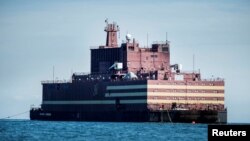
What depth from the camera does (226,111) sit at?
179m

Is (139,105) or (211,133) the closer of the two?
(211,133)

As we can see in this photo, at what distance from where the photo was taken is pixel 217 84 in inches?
7279

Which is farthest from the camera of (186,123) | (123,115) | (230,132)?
(123,115)

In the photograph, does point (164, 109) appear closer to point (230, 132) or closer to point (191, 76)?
point (191, 76)

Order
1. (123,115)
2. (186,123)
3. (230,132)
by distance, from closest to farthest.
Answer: (230,132), (186,123), (123,115)

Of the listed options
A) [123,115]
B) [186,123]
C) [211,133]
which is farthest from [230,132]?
[123,115]

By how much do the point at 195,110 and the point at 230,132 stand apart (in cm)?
12866

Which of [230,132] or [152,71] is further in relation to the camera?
[152,71]

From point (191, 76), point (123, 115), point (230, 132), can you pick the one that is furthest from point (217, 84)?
point (230, 132)

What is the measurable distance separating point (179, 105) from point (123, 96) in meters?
11.5

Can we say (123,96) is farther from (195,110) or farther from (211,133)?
(211,133)

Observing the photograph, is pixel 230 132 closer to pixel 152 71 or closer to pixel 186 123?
pixel 186 123

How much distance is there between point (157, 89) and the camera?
18012 cm

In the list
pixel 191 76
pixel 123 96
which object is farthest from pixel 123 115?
pixel 191 76
